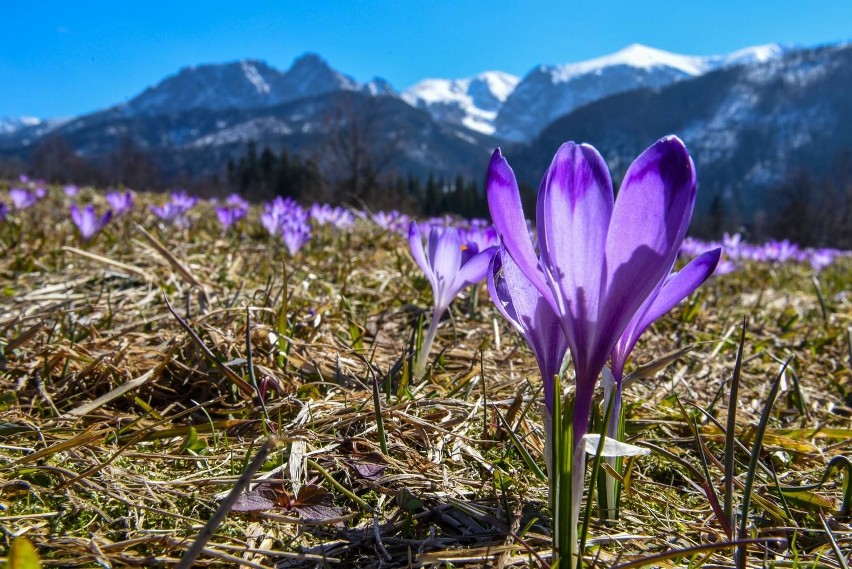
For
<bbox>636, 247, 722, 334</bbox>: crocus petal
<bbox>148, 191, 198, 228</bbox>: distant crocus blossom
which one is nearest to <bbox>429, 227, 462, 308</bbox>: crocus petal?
<bbox>636, 247, 722, 334</bbox>: crocus petal

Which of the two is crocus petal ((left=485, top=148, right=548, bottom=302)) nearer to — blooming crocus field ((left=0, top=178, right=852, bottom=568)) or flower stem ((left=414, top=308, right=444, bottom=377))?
blooming crocus field ((left=0, top=178, right=852, bottom=568))

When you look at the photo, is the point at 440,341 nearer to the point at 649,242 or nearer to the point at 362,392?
the point at 362,392

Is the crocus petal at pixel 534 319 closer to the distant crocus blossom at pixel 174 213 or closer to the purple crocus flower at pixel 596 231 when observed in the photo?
the purple crocus flower at pixel 596 231

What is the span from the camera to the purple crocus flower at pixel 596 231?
0.64 metres

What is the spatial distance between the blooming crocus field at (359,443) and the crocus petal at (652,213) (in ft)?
0.91

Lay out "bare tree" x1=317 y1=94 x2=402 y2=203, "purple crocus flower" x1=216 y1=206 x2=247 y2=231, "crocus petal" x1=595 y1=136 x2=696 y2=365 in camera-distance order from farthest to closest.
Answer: "bare tree" x1=317 y1=94 x2=402 y2=203
"purple crocus flower" x1=216 y1=206 x2=247 y2=231
"crocus petal" x1=595 y1=136 x2=696 y2=365

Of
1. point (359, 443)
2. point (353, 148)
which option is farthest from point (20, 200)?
point (353, 148)

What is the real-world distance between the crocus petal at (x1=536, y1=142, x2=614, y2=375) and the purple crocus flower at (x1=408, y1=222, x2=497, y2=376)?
0.79 metres

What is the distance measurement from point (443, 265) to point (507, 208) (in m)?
0.90

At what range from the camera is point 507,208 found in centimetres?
69

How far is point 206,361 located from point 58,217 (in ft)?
12.8

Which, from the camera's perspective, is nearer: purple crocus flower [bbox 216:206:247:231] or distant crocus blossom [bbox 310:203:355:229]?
purple crocus flower [bbox 216:206:247:231]

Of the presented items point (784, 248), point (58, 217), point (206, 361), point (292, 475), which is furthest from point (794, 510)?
point (784, 248)

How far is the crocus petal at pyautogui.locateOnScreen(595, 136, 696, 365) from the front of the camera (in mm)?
637
